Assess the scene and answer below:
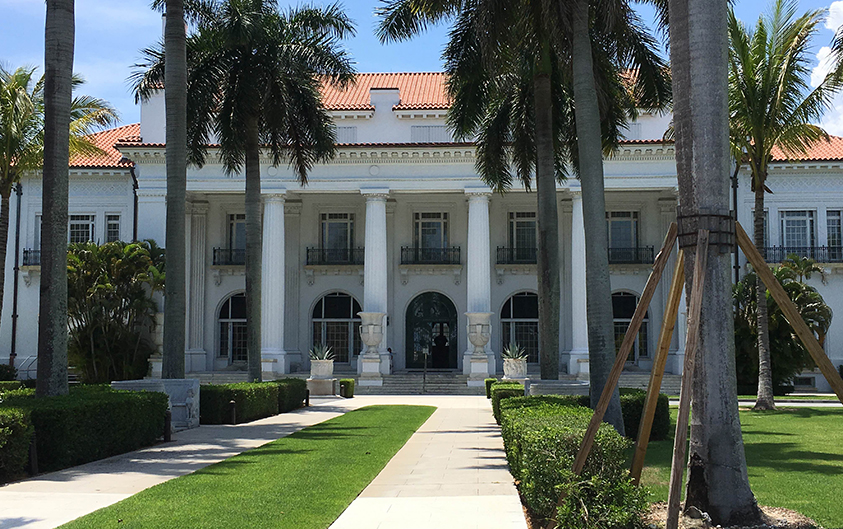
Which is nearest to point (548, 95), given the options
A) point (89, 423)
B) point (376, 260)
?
point (89, 423)

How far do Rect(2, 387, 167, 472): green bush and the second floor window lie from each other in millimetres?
27033

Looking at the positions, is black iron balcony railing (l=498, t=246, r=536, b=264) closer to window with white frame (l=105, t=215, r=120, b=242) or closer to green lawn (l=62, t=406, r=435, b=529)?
window with white frame (l=105, t=215, r=120, b=242)

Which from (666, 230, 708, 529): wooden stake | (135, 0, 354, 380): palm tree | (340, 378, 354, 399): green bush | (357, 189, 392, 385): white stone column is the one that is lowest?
(340, 378, 354, 399): green bush

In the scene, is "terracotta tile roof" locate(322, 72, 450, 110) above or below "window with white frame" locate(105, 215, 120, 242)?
above

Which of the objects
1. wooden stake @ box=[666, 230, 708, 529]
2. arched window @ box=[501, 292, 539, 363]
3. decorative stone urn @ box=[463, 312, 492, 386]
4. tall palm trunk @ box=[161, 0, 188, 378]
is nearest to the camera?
wooden stake @ box=[666, 230, 708, 529]

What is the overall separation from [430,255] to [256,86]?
1929 centimetres

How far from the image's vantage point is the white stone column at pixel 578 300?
3697 centimetres

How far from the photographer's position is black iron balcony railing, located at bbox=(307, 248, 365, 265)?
42.2 m

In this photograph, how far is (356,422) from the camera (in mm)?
20969

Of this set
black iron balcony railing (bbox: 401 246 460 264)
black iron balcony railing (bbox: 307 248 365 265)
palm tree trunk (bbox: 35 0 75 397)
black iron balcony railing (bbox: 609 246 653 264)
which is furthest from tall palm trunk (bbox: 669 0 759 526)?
black iron balcony railing (bbox: 307 248 365 265)

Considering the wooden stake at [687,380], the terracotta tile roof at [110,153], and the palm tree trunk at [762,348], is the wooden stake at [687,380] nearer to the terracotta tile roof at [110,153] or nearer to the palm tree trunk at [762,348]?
Result: the palm tree trunk at [762,348]

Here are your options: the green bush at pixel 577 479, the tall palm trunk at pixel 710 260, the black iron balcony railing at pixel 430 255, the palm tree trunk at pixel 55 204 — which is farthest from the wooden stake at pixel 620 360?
the black iron balcony railing at pixel 430 255

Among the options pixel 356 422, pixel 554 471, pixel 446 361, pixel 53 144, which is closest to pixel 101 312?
pixel 446 361

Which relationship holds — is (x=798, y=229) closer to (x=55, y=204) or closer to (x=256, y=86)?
(x=256, y=86)
